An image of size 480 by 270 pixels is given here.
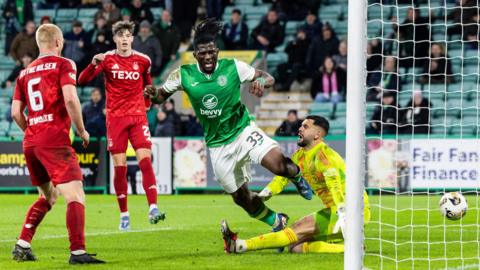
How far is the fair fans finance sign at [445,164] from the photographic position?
1819 centimetres

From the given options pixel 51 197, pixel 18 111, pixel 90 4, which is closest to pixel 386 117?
pixel 90 4

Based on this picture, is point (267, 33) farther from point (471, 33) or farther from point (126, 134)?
point (126, 134)

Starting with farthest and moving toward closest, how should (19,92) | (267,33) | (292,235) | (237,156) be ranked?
(267,33), (237,156), (292,235), (19,92)

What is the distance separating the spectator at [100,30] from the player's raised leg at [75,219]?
1500cm

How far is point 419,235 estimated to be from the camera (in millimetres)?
11508

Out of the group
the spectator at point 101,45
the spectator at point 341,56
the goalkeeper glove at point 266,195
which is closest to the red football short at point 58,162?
the goalkeeper glove at point 266,195

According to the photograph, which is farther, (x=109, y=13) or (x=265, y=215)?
(x=109, y=13)

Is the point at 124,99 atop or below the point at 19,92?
below

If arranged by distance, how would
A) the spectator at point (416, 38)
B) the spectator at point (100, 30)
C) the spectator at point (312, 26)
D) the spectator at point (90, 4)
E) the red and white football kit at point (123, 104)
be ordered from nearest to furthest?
the red and white football kit at point (123, 104) < the spectator at point (416, 38) < the spectator at point (312, 26) < the spectator at point (100, 30) < the spectator at point (90, 4)

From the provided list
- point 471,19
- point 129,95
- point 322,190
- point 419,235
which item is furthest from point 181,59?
point 322,190

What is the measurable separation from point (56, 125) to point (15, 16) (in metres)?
17.9

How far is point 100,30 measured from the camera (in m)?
23.8

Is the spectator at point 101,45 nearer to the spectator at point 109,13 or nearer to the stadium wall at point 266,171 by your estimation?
the spectator at point 109,13

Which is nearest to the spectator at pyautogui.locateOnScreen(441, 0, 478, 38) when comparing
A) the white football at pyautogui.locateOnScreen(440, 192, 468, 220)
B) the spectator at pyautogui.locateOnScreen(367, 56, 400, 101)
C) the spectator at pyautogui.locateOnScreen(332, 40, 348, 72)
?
the spectator at pyautogui.locateOnScreen(367, 56, 400, 101)
